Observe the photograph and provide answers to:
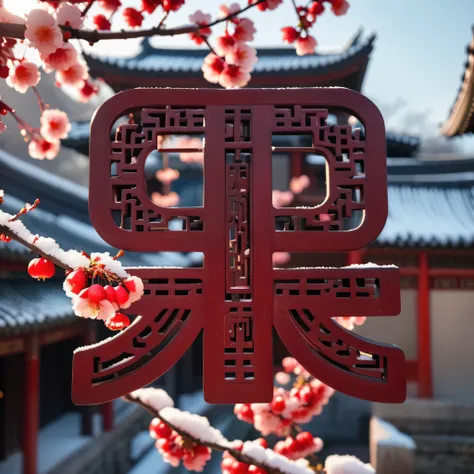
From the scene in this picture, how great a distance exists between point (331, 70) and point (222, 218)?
8.11 m

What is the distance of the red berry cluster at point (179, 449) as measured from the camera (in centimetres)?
225

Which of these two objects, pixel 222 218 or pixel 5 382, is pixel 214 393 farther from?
pixel 5 382

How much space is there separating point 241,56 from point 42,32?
3.49ft

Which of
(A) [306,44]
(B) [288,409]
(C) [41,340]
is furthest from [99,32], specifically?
(C) [41,340]

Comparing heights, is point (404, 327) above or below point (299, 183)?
below

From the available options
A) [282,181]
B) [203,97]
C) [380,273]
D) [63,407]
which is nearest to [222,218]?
[203,97]

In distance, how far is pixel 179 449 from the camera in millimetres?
2311

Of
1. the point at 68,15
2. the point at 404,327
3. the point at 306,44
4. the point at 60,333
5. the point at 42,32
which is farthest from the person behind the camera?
the point at 404,327

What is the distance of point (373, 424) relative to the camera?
6.84 meters

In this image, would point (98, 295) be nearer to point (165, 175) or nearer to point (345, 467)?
point (345, 467)

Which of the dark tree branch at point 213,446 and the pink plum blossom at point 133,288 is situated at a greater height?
the pink plum blossom at point 133,288

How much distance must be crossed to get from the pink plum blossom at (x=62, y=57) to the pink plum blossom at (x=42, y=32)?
0.17 metres

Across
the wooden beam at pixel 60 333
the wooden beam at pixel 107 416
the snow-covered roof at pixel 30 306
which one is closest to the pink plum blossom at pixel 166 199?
the wooden beam at pixel 60 333

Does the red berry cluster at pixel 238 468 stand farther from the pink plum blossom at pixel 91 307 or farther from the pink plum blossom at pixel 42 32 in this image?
the pink plum blossom at pixel 42 32
